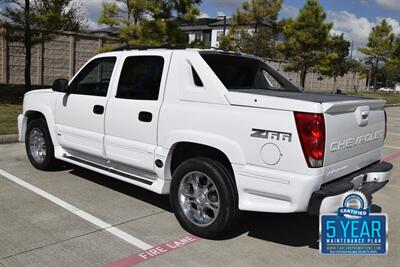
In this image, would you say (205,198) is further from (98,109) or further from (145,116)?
(98,109)

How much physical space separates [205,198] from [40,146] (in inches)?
134

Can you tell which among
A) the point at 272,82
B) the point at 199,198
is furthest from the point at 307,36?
the point at 199,198

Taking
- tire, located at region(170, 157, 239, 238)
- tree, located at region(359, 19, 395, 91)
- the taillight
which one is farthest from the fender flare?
tree, located at region(359, 19, 395, 91)

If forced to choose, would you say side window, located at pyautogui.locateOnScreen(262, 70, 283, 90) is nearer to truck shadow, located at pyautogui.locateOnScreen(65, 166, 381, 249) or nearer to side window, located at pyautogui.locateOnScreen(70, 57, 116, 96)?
truck shadow, located at pyautogui.locateOnScreen(65, 166, 381, 249)

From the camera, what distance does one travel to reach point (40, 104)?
20.5ft

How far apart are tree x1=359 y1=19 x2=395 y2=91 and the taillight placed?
42.6 meters

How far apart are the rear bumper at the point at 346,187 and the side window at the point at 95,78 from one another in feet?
9.36

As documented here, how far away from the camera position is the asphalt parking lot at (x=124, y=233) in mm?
3791

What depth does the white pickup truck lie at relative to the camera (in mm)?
3574

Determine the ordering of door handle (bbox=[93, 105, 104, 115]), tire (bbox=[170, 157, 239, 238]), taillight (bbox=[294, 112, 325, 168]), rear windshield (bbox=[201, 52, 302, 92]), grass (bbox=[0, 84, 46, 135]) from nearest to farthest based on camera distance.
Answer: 1. taillight (bbox=[294, 112, 325, 168])
2. tire (bbox=[170, 157, 239, 238])
3. rear windshield (bbox=[201, 52, 302, 92])
4. door handle (bbox=[93, 105, 104, 115])
5. grass (bbox=[0, 84, 46, 135])

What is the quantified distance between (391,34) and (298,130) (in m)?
43.6

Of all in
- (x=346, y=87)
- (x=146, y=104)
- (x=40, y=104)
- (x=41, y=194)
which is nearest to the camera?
(x=146, y=104)

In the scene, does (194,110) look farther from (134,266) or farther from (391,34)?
(391,34)

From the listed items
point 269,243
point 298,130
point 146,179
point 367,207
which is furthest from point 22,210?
point 367,207
